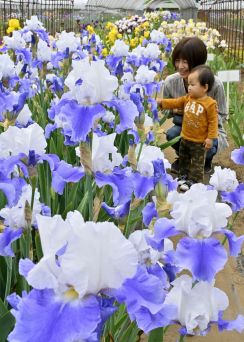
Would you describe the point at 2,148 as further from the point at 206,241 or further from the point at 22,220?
the point at 206,241

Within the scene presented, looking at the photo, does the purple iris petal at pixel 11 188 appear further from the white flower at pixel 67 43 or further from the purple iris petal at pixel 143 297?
the white flower at pixel 67 43

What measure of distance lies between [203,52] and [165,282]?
12.2 ft

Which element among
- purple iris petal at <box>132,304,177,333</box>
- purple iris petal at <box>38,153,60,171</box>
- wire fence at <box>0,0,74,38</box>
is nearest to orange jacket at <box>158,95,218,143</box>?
purple iris petal at <box>38,153,60,171</box>

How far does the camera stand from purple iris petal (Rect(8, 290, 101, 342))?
34.9 inches

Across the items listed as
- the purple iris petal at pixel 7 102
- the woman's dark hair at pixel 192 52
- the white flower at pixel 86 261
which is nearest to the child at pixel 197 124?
the woman's dark hair at pixel 192 52

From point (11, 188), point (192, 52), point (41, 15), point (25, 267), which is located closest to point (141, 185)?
point (11, 188)

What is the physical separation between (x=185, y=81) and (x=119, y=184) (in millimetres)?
3447

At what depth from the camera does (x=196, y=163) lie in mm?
4367

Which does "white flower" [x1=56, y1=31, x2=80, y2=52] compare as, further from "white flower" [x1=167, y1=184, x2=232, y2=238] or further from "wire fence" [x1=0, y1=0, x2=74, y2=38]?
"wire fence" [x1=0, y1=0, x2=74, y2=38]

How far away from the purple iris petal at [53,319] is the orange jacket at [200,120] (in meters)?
3.38

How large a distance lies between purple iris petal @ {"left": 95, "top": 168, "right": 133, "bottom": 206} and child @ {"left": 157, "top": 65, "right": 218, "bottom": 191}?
7.50ft

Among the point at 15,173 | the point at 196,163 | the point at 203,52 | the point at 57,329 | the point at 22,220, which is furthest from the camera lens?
the point at 203,52

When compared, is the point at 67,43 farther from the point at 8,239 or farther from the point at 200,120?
the point at 8,239

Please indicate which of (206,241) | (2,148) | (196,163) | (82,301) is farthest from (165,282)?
(196,163)
